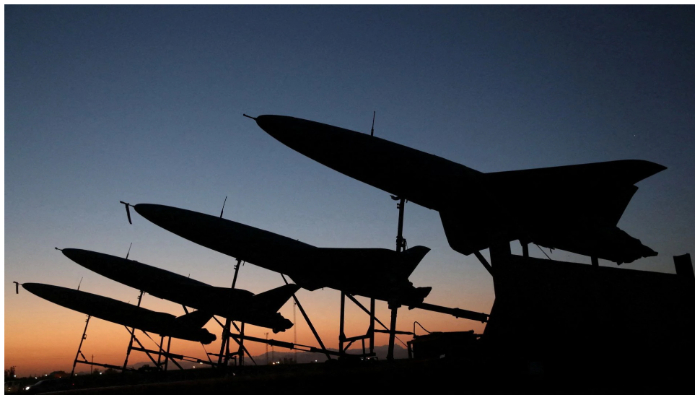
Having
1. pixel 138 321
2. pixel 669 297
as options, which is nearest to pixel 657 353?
pixel 669 297

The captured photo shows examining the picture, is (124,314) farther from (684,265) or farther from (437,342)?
(684,265)

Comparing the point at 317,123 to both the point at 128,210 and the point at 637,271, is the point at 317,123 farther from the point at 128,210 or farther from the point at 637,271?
the point at 128,210

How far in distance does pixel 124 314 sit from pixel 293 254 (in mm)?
18646

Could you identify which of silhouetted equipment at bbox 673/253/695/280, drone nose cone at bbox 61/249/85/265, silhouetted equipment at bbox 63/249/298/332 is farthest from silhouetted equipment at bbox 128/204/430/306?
drone nose cone at bbox 61/249/85/265

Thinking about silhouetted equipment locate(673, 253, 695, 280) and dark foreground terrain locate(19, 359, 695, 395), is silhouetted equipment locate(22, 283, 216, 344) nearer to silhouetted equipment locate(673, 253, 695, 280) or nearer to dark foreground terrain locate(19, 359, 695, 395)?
dark foreground terrain locate(19, 359, 695, 395)

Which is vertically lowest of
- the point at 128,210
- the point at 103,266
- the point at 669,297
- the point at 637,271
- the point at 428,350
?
the point at 428,350

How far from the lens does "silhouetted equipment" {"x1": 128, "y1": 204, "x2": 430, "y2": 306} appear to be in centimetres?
1581

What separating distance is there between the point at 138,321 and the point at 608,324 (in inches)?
1118

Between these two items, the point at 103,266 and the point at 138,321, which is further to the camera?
the point at 138,321

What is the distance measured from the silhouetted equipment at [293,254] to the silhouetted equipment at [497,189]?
3.54 m

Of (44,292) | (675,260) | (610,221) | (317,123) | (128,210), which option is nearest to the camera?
(675,260)

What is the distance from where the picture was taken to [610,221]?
13672 mm

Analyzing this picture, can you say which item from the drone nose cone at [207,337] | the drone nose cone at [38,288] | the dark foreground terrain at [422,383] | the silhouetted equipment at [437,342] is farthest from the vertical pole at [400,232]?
→ the drone nose cone at [38,288]

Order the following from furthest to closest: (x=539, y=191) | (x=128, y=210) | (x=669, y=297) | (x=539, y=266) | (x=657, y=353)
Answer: (x=128, y=210)
(x=539, y=191)
(x=669, y=297)
(x=539, y=266)
(x=657, y=353)
